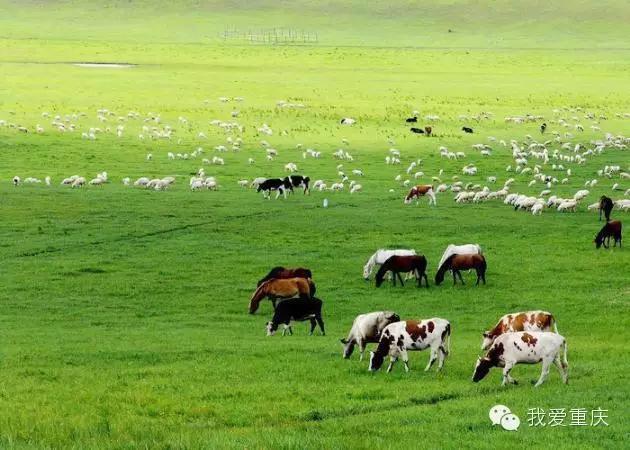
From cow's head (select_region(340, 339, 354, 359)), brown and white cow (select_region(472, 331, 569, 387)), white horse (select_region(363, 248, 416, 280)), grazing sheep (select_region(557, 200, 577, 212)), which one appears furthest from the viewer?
grazing sheep (select_region(557, 200, 577, 212))

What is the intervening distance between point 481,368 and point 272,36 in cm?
12931

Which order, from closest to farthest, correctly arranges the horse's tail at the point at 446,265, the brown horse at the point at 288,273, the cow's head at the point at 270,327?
1. the cow's head at the point at 270,327
2. the brown horse at the point at 288,273
3. the horse's tail at the point at 446,265

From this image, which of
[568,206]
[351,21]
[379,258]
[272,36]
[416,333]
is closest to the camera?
[416,333]

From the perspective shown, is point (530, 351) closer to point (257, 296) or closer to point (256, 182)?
point (257, 296)

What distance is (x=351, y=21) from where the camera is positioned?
502ft

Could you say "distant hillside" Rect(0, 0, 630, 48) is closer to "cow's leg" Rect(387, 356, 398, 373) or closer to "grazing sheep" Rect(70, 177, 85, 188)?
"grazing sheep" Rect(70, 177, 85, 188)

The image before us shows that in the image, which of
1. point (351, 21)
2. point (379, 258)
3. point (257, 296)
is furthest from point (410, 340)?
point (351, 21)

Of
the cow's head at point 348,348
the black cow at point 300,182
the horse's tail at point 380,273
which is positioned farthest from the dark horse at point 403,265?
the black cow at point 300,182

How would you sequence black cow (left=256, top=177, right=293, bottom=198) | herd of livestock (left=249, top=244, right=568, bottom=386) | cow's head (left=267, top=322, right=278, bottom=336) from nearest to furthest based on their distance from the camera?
1. herd of livestock (left=249, top=244, right=568, bottom=386)
2. cow's head (left=267, top=322, right=278, bottom=336)
3. black cow (left=256, top=177, right=293, bottom=198)

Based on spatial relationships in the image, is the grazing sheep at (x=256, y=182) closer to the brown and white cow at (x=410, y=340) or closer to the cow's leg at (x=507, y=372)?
the brown and white cow at (x=410, y=340)

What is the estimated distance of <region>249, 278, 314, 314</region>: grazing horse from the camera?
22.2 m

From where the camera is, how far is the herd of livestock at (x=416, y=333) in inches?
586

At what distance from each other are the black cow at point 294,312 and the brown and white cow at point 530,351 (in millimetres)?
5572

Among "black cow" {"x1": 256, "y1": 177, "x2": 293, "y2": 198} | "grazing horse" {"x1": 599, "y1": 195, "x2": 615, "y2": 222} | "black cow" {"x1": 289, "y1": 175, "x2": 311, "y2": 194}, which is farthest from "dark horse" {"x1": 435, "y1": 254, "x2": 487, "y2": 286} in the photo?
"black cow" {"x1": 289, "y1": 175, "x2": 311, "y2": 194}
